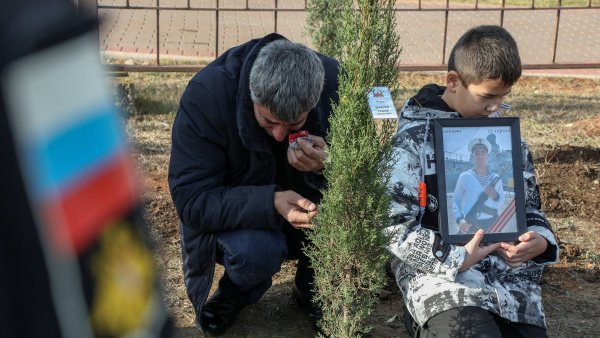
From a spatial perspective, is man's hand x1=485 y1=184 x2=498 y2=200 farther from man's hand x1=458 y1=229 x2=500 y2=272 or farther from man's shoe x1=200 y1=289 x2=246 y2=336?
man's shoe x1=200 y1=289 x2=246 y2=336

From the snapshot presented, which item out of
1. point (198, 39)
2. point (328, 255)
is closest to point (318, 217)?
point (328, 255)

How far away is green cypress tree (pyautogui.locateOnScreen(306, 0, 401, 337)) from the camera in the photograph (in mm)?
2814

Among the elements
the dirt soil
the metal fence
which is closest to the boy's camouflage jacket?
the dirt soil

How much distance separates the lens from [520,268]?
10.6ft

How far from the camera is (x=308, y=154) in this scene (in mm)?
3277

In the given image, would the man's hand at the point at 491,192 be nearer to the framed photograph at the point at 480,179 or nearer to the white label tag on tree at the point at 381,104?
the framed photograph at the point at 480,179

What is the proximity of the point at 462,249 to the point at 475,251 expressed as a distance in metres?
0.05

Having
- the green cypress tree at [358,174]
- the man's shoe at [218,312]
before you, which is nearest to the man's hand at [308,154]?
the green cypress tree at [358,174]

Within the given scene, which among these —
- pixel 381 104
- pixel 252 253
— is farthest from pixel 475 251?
pixel 252 253

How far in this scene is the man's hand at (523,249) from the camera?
3088 millimetres

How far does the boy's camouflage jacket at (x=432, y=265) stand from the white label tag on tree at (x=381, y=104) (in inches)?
12.2

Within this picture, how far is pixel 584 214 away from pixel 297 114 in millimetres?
2423

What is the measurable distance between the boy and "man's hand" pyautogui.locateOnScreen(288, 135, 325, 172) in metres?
0.30

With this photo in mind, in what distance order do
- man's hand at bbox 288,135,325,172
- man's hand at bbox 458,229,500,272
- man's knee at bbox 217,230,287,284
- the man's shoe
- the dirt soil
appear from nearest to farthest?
1. man's hand at bbox 458,229,500,272
2. man's hand at bbox 288,135,325,172
3. man's knee at bbox 217,230,287,284
4. the man's shoe
5. the dirt soil
